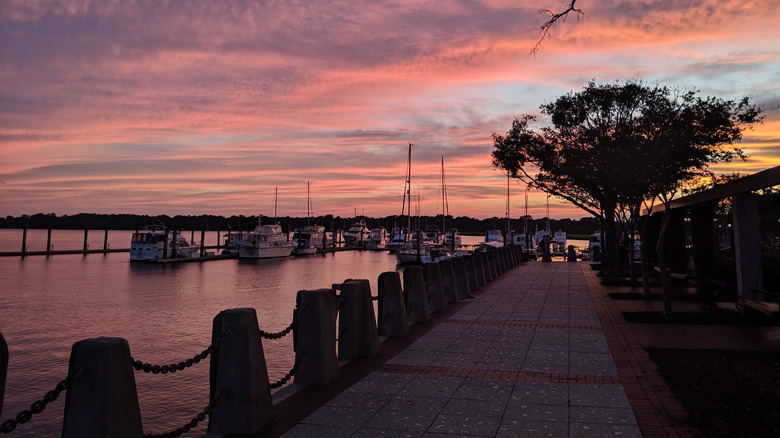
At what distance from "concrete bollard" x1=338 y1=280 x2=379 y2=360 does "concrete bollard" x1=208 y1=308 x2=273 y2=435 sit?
312 cm

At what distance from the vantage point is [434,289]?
600 inches

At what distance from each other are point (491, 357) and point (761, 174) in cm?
762

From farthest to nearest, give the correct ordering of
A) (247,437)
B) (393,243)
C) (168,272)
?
(393,243) → (168,272) → (247,437)

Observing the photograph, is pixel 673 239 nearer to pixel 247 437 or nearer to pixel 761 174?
pixel 761 174

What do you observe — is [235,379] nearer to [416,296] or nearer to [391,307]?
[391,307]

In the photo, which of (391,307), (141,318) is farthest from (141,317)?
(391,307)

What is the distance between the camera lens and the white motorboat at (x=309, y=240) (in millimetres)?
95000

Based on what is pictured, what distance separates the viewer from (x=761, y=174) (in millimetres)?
12484

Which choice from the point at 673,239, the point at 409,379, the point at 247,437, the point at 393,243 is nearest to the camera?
the point at 247,437

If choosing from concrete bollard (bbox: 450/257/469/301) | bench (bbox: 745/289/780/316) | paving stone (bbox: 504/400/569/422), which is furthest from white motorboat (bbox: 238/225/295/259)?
paving stone (bbox: 504/400/569/422)

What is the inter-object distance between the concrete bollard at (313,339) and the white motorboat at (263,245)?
7348 cm

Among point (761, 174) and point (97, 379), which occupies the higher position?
point (761, 174)

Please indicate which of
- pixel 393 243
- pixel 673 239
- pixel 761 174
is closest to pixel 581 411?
pixel 761 174

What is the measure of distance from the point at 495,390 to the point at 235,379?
133 inches
